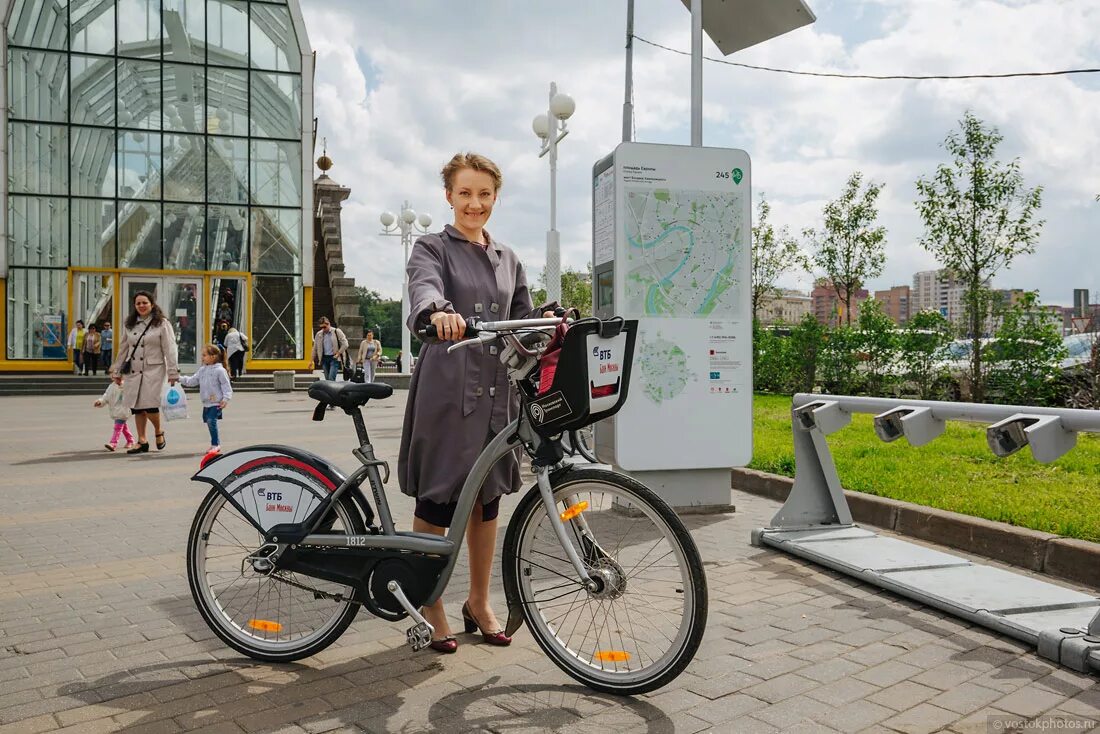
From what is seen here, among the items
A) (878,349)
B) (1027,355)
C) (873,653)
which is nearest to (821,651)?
(873,653)

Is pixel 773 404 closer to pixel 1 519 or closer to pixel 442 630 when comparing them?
pixel 1 519

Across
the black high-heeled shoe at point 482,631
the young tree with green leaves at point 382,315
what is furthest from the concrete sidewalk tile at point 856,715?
the young tree with green leaves at point 382,315

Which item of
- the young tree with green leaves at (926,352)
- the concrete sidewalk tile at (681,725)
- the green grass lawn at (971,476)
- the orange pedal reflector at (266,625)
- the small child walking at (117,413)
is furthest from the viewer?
the young tree with green leaves at (926,352)

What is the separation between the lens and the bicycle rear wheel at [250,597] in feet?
12.2

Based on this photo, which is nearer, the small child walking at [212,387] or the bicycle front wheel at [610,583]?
the bicycle front wheel at [610,583]

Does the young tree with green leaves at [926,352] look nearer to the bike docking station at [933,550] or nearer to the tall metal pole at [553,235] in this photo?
the tall metal pole at [553,235]

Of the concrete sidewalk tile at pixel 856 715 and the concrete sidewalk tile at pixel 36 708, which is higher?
the concrete sidewalk tile at pixel 856 715

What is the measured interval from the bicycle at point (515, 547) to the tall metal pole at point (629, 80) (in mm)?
12629

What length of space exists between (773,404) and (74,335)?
20.5 metres

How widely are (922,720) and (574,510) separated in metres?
1.30

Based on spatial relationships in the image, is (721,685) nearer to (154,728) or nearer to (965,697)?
(965,697)

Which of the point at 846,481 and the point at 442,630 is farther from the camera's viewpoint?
the point at 846,481

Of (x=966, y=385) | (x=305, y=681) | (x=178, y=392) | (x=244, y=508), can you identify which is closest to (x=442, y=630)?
(x=305, y=681)

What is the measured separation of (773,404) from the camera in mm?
16750
